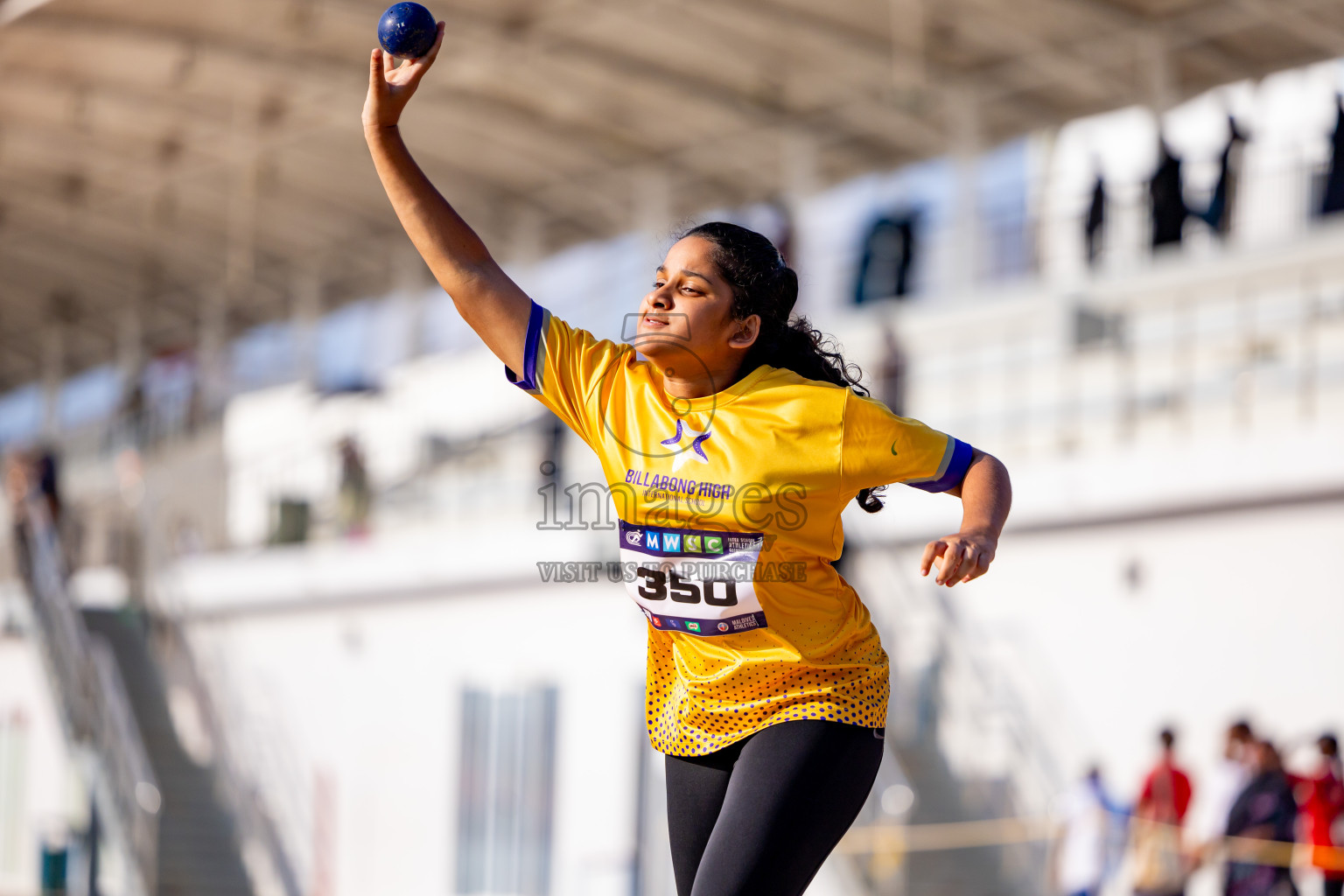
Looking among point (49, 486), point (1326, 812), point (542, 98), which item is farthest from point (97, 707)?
point (1326, 812)

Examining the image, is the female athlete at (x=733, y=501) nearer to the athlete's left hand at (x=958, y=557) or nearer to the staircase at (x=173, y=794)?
the athlete's left hand at (x=958, y=557)

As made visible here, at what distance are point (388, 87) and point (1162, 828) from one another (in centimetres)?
819

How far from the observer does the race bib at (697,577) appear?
3.00m

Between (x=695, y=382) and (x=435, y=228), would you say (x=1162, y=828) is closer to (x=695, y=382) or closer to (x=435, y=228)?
(x=695, y=382)

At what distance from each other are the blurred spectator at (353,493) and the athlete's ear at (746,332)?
1539 centimetres

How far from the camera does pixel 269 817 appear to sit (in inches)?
671

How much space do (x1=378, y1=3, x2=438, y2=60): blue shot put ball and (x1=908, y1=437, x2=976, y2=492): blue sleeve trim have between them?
1276 mm

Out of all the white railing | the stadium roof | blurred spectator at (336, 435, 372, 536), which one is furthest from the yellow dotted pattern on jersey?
the stadium roof

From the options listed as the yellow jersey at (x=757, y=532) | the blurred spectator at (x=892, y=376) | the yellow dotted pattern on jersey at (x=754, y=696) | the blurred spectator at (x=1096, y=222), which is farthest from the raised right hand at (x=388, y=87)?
the blurred spectator at (x=1096, y=222)

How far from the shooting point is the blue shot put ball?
123 inches

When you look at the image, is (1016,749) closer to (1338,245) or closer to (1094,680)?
(1094,680)

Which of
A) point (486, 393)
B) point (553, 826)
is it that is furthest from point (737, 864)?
point (486, 393)

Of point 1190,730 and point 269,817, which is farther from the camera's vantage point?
point 269,817

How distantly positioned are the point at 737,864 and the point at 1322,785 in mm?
7282
